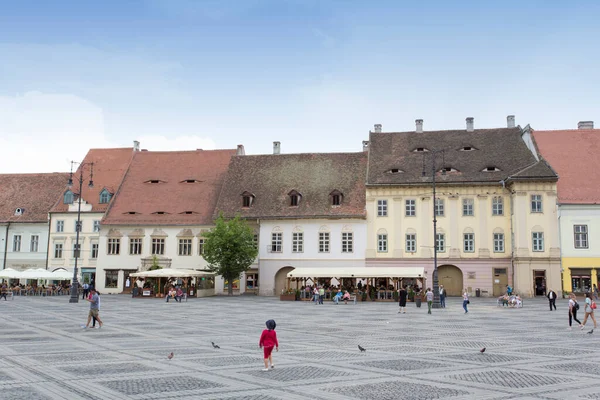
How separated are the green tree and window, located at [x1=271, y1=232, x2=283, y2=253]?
9.84 ft

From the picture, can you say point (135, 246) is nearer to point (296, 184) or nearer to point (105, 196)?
point (105, 196)

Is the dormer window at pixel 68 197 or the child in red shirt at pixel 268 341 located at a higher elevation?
the dormer window at pixel 68 197

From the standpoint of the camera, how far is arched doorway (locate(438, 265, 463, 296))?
5272 centimetres

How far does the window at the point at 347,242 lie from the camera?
54219 millimetres

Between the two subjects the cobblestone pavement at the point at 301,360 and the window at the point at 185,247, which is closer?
the cobblestone pavement at the point at 301,360

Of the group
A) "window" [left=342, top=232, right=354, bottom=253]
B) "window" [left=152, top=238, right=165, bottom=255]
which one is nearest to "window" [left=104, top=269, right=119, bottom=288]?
"window" [left=152, top=238, right=165, bottom=255]

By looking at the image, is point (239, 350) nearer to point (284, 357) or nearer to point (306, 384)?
point (284, 357)

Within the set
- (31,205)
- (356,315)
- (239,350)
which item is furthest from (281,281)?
(239,350)

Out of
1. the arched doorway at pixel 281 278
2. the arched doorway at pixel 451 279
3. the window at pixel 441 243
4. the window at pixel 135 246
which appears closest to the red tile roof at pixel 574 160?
the window at pixel 441 243

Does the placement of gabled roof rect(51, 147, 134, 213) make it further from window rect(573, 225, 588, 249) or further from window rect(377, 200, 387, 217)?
window rect(573, 225, 588, 249)

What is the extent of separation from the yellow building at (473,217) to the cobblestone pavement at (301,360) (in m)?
23.9

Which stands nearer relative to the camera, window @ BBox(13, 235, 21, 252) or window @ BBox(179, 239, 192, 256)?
window @ BBox(179, 239, 192, 256)

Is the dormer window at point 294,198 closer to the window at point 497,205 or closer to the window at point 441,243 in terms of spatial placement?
the window at point 441,243

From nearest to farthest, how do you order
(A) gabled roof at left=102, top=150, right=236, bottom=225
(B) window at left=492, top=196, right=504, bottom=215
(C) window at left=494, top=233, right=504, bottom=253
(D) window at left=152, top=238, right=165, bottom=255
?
1. (C) window at left=494, top=233, right=504, bottom=253
2. (B) window at left=492, top=196, right=504, bottom=215
3. (D) window at left=152, top=238, right=165, bottom=255
4. (A) gabled roof at left=102, top=150, right=236, bottom=225
